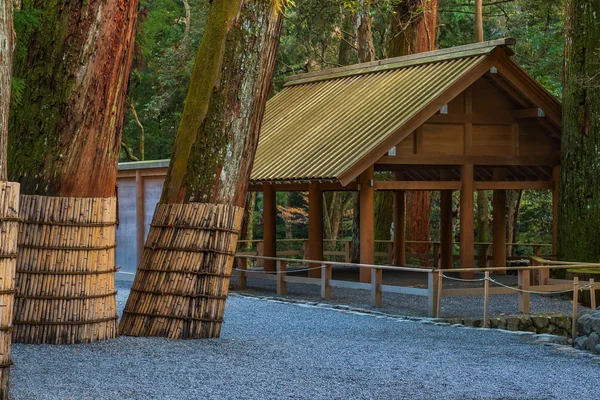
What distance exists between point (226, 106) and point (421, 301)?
7197 mm

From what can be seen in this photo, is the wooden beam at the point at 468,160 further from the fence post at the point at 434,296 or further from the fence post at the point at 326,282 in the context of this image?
the fence post at the point at 434,296

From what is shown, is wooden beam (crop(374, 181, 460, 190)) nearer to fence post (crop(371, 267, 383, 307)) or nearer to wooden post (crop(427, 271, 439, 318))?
fence post (crop(371, 267, 383, 307))

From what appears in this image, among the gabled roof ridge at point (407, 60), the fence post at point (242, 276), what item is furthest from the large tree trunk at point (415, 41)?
the fence post at point (242, 276)

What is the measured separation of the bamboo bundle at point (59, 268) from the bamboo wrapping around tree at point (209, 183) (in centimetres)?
92

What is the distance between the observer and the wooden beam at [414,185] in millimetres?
17625

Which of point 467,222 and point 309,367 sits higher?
point 467,222

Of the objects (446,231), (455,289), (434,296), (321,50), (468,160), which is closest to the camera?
(434,296)

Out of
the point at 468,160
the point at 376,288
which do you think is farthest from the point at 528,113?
the point at 376,288

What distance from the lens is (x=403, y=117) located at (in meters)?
17.2

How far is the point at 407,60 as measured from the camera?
2034cm

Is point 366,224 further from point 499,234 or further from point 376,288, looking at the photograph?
point 499,234

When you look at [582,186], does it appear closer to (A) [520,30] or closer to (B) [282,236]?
(A) [520,30]

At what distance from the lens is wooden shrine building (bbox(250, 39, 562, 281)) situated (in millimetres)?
17359

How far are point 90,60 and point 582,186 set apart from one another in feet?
38.7
